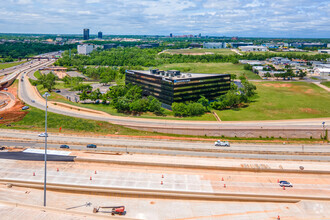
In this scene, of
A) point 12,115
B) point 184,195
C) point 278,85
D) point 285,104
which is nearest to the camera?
point 184,195

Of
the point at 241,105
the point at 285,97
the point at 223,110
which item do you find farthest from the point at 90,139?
the point at 285,97

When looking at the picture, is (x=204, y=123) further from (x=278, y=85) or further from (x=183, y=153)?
(x=278, y=85)

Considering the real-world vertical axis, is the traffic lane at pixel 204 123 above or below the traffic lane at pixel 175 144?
above

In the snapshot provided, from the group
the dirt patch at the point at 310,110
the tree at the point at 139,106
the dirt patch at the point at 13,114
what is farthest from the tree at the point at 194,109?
the dirt patch at the point at 13,114

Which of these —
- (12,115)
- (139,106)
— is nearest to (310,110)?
(139,106)

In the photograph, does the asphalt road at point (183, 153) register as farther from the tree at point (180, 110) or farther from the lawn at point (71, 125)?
the tree at point (180, 110)

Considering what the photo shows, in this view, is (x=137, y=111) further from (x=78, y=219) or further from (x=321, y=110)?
(x=321, y=110)

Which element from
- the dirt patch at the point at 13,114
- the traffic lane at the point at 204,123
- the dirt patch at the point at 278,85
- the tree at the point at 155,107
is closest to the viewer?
the traffic lane at the point at 204,123
